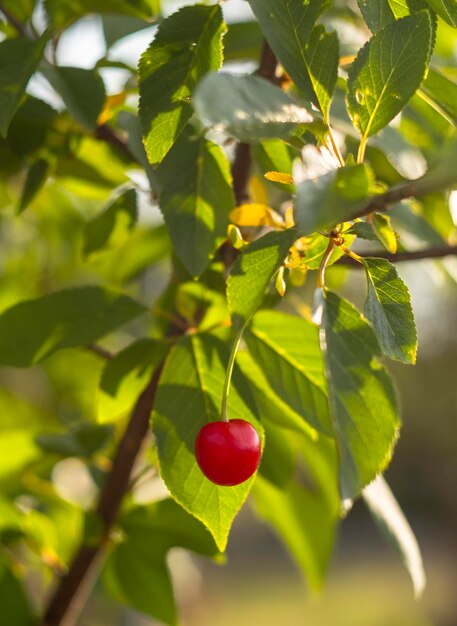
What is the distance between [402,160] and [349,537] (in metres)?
9.76

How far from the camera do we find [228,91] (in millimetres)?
330

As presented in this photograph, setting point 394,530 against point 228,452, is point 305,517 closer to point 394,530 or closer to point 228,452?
point 394,530

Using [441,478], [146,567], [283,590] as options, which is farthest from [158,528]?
[441,478]

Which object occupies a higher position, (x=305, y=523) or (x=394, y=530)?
(x=394, y=530)

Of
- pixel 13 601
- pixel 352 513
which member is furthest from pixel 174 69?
pixel 352 513

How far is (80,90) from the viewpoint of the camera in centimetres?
66

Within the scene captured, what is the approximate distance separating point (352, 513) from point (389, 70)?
10279mm

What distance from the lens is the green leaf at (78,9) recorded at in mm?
717

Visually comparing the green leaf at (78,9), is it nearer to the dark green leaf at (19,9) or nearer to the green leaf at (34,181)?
the dark green leaf at (19,9)

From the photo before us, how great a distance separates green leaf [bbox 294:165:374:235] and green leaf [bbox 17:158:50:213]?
42cm

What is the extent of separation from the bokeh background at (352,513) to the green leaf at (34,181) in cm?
15

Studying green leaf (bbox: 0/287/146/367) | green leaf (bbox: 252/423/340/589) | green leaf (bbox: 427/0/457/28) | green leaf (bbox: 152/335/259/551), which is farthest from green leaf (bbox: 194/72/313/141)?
green leaf (bbox: 252/423/340/589)

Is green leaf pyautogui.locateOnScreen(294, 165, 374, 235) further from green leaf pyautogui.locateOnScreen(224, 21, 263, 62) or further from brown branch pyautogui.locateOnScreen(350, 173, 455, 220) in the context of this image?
green leaf pyautogui.locateOnScreen(224, 21, 263, 62)

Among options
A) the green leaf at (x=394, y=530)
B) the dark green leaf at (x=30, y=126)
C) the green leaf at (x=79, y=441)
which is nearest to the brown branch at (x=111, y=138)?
the dark green leaf at (x=30, y=126)
